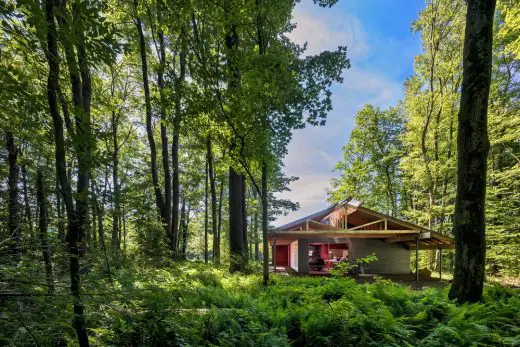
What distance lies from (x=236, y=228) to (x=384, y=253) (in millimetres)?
12031

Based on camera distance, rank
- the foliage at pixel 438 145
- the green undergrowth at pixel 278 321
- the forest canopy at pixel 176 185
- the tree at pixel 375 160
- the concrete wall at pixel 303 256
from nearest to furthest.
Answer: the forest canopy at pixel 176 185, the green undergrowth at pixel 278 321, the foliage at pixel 438 145, the concrete wall at pixel 303 256, the tree at pixel 375 160

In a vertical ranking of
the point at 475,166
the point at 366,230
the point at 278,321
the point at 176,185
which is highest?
the point at 176,185

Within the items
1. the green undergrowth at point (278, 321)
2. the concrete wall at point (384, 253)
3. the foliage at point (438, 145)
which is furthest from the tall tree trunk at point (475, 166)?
the concrete wall at point (384, 253)

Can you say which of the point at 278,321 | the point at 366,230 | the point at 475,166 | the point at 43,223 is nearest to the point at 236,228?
the point at 278,321

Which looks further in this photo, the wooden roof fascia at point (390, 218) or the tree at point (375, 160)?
the tree at point (375, 160)

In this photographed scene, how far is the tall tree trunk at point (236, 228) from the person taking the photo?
9.51 metres

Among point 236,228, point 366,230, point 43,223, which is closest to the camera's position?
point 43,223

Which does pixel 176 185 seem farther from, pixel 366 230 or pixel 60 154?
pixel 366 230

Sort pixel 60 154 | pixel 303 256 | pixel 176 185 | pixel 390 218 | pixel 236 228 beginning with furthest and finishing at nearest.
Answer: pixel 303 256
pixel 390 218
pixel 176 185
pixel 236 228
pixel 60 154

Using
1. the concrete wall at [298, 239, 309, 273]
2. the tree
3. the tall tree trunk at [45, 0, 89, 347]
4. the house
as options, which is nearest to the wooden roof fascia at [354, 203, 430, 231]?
the house

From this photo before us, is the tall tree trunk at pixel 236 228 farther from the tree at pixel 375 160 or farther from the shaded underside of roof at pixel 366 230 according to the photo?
the tree at pixel 375 160

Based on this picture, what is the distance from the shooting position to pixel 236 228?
32.9ft

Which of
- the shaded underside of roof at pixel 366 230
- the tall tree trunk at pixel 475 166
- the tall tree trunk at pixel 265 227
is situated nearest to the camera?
the tall tree trunk at pixel 475 166

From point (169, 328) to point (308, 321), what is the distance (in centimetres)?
187
